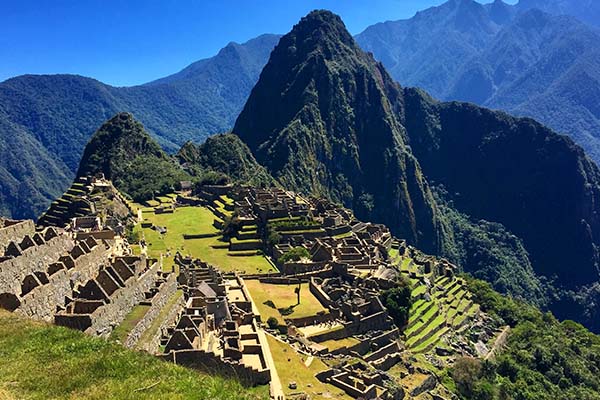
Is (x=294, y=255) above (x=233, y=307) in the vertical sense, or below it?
above

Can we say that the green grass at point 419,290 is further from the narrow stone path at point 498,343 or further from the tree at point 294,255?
the tree at point 294,255

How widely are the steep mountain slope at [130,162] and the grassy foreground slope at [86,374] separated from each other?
7276 cm

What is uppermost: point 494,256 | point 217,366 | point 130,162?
point 130,162

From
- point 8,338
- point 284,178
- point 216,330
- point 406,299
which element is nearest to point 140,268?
point 216,330

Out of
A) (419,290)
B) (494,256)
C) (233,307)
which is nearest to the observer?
(233,307)

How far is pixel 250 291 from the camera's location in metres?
41.2

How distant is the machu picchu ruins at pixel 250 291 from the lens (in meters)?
22.7

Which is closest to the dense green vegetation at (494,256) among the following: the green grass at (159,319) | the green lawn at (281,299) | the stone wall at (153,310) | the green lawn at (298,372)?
the green lawn at (281,299)

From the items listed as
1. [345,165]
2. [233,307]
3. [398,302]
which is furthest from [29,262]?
[345,165]

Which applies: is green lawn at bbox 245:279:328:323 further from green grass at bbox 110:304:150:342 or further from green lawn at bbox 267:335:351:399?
green grass at bbox 110:304:150:342

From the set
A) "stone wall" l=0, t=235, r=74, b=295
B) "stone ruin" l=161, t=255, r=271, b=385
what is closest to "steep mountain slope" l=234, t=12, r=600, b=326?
"stone ruin" l=161, t=255, r=271, b=385

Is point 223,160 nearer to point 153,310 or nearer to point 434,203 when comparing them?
point 434,203

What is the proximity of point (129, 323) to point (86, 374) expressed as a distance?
1095cm

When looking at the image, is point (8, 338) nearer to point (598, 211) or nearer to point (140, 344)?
point (140, 344)
